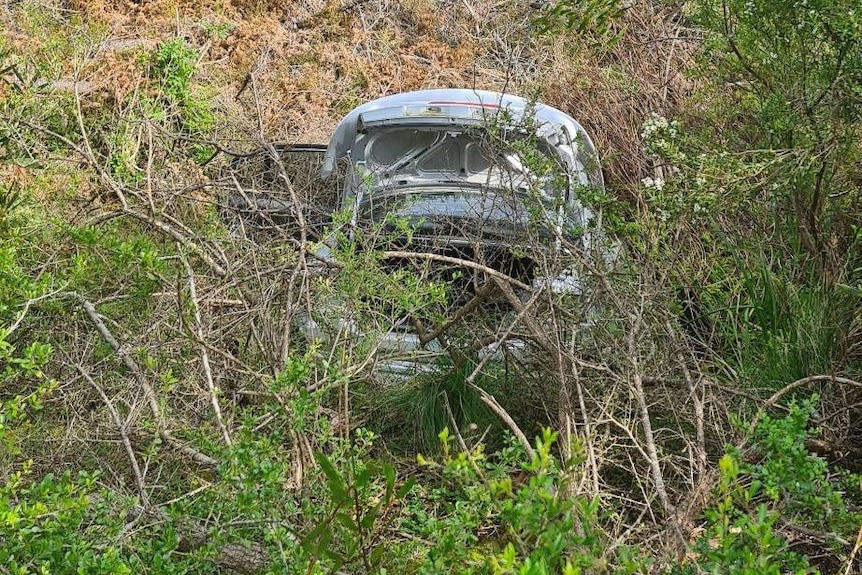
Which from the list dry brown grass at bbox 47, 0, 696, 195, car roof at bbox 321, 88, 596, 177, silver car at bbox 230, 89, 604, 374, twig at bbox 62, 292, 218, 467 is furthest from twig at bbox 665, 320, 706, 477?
dry brown grass at bbox 47, 0, 696, 195

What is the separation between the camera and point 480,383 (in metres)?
4.74

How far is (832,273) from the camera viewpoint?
4.60 metres

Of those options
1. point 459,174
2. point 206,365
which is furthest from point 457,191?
point 206,365

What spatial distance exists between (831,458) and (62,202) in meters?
5.99

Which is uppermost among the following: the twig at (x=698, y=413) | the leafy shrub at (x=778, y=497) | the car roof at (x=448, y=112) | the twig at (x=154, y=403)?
the car roof at (x=448, y=112)

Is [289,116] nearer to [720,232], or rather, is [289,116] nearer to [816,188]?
[720,232]

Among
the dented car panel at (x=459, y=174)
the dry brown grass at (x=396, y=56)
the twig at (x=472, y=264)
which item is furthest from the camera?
the dry brown grass at (x=396, y=56)

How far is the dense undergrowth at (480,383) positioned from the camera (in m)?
2.39

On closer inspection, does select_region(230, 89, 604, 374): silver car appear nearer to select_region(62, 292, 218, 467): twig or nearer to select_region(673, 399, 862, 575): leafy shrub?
select_region(62, 292, 218, 467): twig

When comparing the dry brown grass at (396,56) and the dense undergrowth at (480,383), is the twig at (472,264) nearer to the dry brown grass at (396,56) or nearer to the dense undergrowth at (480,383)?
the dense undergrowth at (480,383)

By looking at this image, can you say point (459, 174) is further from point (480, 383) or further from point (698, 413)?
point (698, 413)

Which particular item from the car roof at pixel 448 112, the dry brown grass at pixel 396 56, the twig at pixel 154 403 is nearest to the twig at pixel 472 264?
the twig at pixel 154 403

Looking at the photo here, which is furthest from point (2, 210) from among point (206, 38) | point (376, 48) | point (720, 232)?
point (376, 48)

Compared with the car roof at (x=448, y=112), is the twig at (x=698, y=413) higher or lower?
lower
